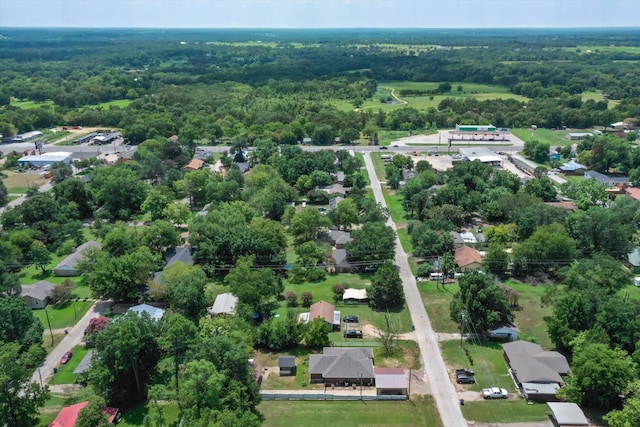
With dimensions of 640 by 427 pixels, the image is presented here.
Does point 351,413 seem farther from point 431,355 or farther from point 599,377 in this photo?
point 599,377

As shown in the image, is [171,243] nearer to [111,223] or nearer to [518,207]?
[111,223]

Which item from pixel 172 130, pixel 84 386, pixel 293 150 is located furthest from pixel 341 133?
pixel 84 386

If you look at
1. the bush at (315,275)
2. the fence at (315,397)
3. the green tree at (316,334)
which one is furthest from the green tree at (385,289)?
the fence at (315,397)

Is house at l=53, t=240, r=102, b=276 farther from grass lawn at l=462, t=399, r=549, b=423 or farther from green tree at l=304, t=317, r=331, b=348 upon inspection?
grass lawn at l=462, t=399, r=549, b=423

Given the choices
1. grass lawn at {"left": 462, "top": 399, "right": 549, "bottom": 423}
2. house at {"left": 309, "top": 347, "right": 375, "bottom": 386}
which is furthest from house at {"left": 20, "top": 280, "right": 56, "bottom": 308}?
grass lawn at {"left": 462, "top": 399, "right": 549, "bottom": 423}

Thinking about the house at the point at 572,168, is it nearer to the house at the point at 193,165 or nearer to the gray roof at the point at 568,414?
the gray roof at the point at 568,414

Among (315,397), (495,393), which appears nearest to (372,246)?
(315,397)
